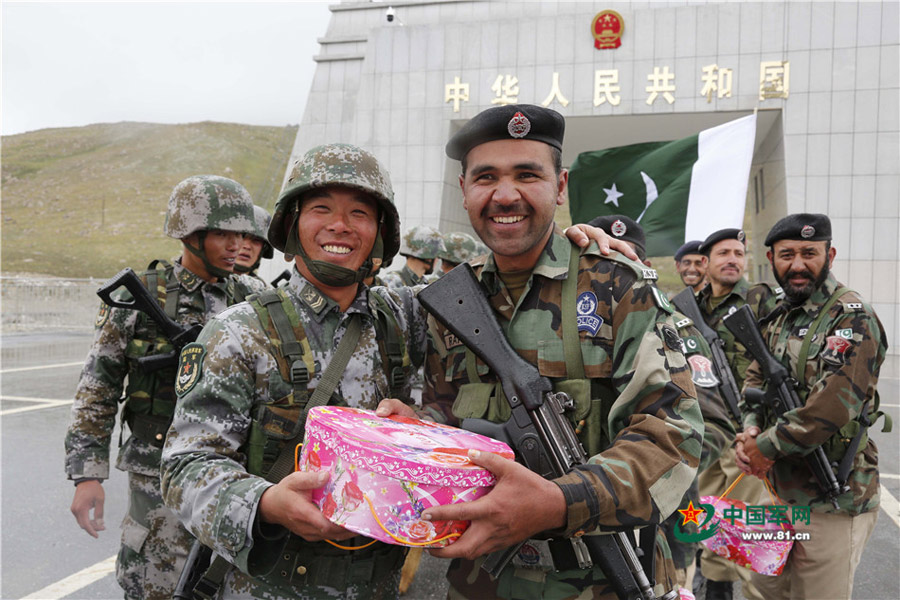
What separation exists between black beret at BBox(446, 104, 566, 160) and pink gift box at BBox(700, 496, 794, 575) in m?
2.75

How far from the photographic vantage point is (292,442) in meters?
1.79

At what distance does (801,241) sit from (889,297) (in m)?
13.3

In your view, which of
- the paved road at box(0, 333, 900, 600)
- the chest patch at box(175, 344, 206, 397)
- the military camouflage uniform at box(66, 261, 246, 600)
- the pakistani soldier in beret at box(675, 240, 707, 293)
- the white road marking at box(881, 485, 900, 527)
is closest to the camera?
the chest patch at box(175, 344, 206, 397)

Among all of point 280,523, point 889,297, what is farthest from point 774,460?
point 889,297

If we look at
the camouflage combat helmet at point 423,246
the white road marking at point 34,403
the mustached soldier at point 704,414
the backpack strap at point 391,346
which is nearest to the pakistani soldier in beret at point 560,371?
the backpack strap at point 391,346

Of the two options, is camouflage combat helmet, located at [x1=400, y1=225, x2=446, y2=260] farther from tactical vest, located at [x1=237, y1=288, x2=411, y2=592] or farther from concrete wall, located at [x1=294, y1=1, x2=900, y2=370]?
concrete wall, located at [x1=294, y1=1, x2=900, y2=370]

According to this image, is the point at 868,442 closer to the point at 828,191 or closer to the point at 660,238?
the point at 660,238

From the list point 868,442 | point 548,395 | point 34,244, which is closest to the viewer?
point 548,395

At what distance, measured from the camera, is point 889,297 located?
14094 millimetres

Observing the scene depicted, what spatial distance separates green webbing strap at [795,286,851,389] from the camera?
11.2 ft

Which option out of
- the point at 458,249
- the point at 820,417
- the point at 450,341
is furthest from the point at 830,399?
the point at 458,249

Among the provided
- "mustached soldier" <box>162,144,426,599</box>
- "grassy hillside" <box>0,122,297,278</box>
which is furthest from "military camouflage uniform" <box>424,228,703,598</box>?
"grassy hillside" <box>0,122,297,278</box>

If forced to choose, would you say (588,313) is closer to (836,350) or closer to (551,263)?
(551,263)

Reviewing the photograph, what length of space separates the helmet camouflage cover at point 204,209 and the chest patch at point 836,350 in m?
3.20
